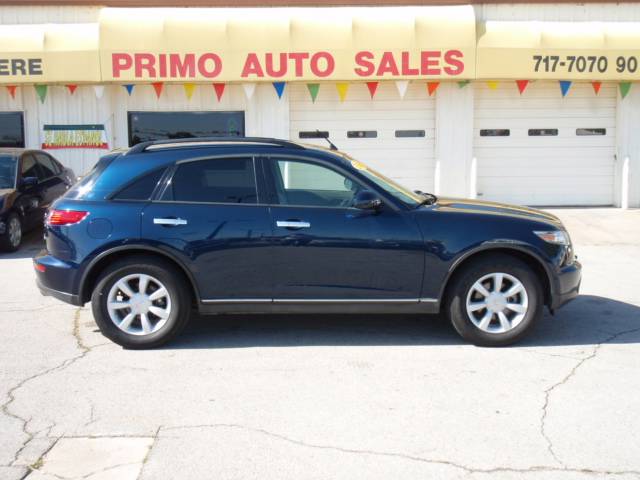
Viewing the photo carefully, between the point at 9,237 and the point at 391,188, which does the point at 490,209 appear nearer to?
the point at 391,188

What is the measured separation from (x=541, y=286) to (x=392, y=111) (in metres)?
9.03

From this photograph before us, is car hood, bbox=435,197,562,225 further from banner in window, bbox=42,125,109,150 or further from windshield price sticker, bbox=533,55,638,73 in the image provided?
banner in window, bbox=42,125,109,150

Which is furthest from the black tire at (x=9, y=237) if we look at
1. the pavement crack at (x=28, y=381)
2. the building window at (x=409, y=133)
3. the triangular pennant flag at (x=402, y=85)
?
the building window at (x=409, y=133)

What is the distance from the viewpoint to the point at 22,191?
35.6ft

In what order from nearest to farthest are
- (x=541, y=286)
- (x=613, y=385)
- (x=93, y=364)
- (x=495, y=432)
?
(x=495, y=432)
(x=613, y=385)
(x=93, y=364)
(x=541, y=286)

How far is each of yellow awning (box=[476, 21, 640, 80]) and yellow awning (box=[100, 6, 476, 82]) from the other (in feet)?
1.37

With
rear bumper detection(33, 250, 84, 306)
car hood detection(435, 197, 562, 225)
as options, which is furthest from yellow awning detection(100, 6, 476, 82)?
rear bumper detection(33, 250, 84, 306)

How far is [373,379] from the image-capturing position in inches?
205

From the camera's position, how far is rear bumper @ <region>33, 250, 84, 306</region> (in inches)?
231

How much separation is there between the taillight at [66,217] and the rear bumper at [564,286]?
3.84 metres

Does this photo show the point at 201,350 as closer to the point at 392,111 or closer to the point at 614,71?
the point at 392,111

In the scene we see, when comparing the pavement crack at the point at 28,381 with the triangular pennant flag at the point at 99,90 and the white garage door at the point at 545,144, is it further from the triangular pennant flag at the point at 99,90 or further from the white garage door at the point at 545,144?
the white garage door at the point at 545,144

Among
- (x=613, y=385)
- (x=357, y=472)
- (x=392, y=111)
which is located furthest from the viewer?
(x=392, y=111)

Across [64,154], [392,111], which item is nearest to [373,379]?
[392,111]
